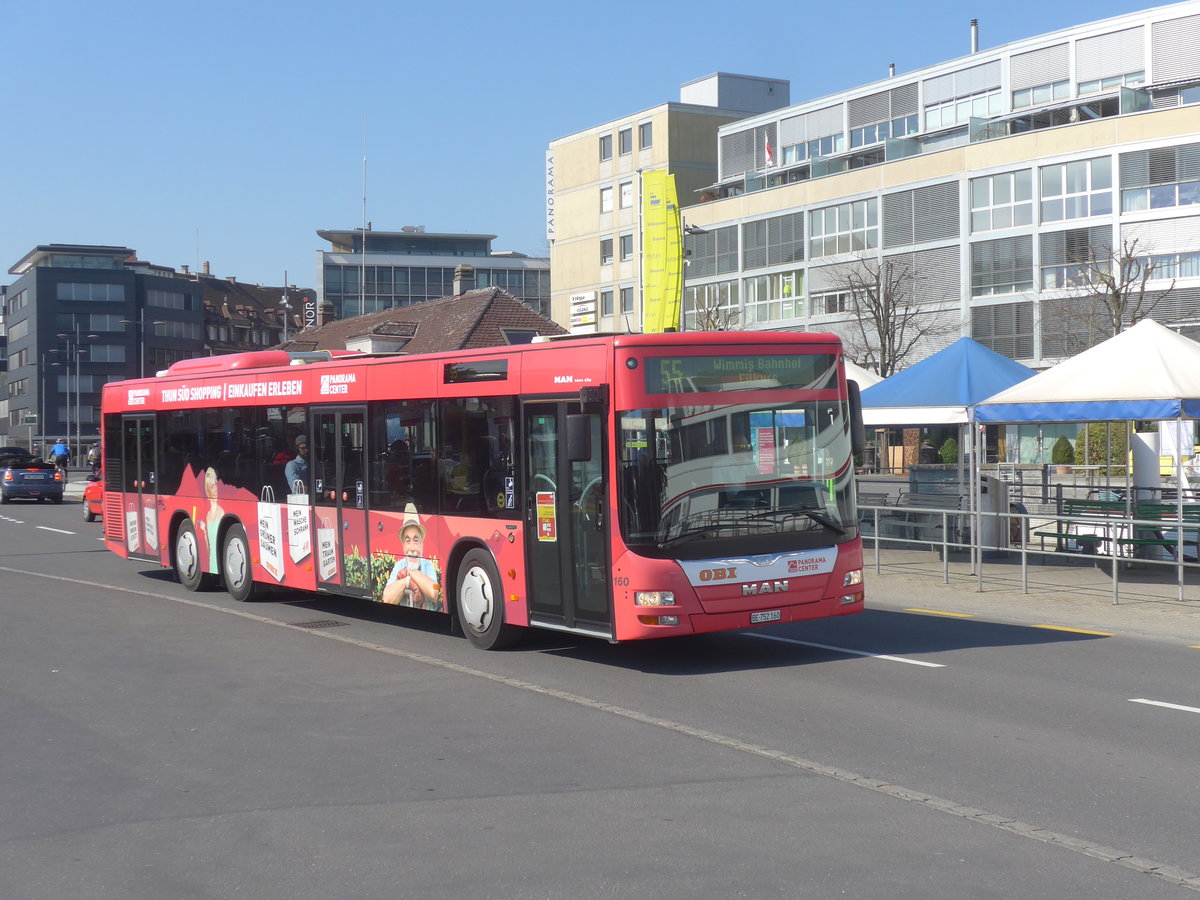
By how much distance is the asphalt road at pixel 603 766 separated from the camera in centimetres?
554

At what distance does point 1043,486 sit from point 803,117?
54475 millimetres

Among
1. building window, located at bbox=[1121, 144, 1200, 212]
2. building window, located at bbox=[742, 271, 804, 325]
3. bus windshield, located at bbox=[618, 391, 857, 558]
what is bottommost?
bus windshield, located at bbox=[618, 391, 857, 558]

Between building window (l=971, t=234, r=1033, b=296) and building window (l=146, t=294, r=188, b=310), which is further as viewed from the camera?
building window (l=146, t=294, r=188, b=310)

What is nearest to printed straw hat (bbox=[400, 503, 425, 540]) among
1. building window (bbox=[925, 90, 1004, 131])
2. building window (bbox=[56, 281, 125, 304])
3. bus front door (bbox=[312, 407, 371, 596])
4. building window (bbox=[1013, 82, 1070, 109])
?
bus front door (bbox=[312, 407, 371, 596])

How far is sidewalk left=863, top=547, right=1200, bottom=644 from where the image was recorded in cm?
1334

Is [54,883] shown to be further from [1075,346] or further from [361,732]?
[1075,346]

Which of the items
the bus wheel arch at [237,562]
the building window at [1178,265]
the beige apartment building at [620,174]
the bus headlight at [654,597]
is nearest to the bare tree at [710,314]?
the beige apartment building at [620,174]

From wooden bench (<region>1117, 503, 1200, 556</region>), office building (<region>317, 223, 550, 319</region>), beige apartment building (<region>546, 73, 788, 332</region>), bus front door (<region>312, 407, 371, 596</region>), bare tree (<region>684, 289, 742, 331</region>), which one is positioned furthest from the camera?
office building (<region>317, 223, 550, 319</region>)

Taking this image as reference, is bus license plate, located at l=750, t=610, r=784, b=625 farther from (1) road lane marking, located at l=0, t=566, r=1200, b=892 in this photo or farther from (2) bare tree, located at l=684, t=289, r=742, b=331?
(2) bare tree, located at l=684, t=289, r=742, b=331

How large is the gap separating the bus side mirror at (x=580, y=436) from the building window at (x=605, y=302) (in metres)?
71.5

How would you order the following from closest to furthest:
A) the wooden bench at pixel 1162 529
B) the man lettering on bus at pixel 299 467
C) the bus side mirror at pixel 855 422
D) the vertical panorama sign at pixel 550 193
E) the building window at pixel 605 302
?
the bus side mirror at pixel 855 422 < the man lettering on bus at pixel 299 467 < the wooden bench at pixel 1162 529 < the building window at pixel 605 302 < the vertical panorama sign at pixel 550 193

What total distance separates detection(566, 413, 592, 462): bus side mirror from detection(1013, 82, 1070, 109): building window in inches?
2098

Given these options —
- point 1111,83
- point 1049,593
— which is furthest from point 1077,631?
point 1111,83

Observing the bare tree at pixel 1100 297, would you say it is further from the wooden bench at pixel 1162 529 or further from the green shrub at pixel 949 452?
the wooden bench at pixel 1162 529
